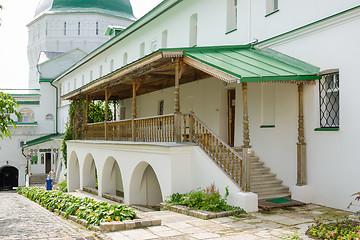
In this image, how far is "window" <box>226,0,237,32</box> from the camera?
14.3m

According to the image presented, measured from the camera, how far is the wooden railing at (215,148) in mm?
10180

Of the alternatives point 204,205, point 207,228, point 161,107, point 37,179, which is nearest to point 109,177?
point 161,107

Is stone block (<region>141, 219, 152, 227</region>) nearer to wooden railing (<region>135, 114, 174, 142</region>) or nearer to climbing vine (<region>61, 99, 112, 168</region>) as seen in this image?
wooden railing (<region>135, 114, 174, 142</region>)

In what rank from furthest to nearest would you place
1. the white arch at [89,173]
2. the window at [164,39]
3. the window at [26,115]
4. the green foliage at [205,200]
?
the window at [26,115], the white arch at [89,173], the window at [164,39], the green foliage at [205,200]

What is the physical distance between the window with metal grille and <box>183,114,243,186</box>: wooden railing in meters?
2.55

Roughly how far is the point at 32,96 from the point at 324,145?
3891 cm

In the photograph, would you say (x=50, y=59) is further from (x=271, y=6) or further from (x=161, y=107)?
(x=271, y=6)

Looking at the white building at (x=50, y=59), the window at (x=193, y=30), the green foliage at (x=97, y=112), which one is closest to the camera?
the window at (x=193, y=30)

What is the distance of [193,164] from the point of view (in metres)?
11.2

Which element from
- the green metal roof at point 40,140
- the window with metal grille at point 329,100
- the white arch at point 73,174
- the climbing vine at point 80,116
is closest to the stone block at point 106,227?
the window with metal grille at point 329,100

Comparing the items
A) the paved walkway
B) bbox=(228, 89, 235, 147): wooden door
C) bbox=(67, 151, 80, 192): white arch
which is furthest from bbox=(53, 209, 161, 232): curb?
bbox=(67, 151, 80, 192): white arch

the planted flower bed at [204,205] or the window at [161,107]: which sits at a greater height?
the window at [161,107]

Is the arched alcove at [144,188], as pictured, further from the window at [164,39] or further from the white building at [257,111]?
the window at [164,39]

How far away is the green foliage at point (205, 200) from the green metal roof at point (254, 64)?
297cm
